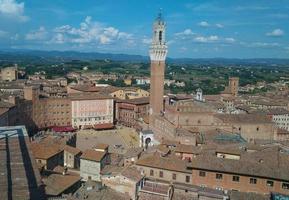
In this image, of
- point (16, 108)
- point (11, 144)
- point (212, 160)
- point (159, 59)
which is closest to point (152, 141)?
point (159, 59)

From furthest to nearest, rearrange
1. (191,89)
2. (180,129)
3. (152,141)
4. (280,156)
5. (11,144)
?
(191,89), (152,141), (180,129), (280,156), (11,144)

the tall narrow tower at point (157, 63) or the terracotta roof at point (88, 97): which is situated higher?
the tall narrow tower at point (157, 63)

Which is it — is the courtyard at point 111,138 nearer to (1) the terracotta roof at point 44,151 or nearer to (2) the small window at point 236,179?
(1) the terracotta roof at point 44,151

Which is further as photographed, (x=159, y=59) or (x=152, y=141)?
(x=159, y=59)

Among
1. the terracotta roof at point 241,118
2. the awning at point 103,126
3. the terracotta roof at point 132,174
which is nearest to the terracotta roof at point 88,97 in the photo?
the awning at point 103,126

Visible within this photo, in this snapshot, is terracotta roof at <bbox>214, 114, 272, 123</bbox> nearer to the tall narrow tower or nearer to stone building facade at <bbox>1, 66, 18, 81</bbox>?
the tall narrow tower

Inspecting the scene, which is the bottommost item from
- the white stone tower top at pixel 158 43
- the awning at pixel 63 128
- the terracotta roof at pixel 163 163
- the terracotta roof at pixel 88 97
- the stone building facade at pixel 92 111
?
the awning at pixel 63 128

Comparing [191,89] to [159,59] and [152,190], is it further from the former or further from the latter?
[152,190]
